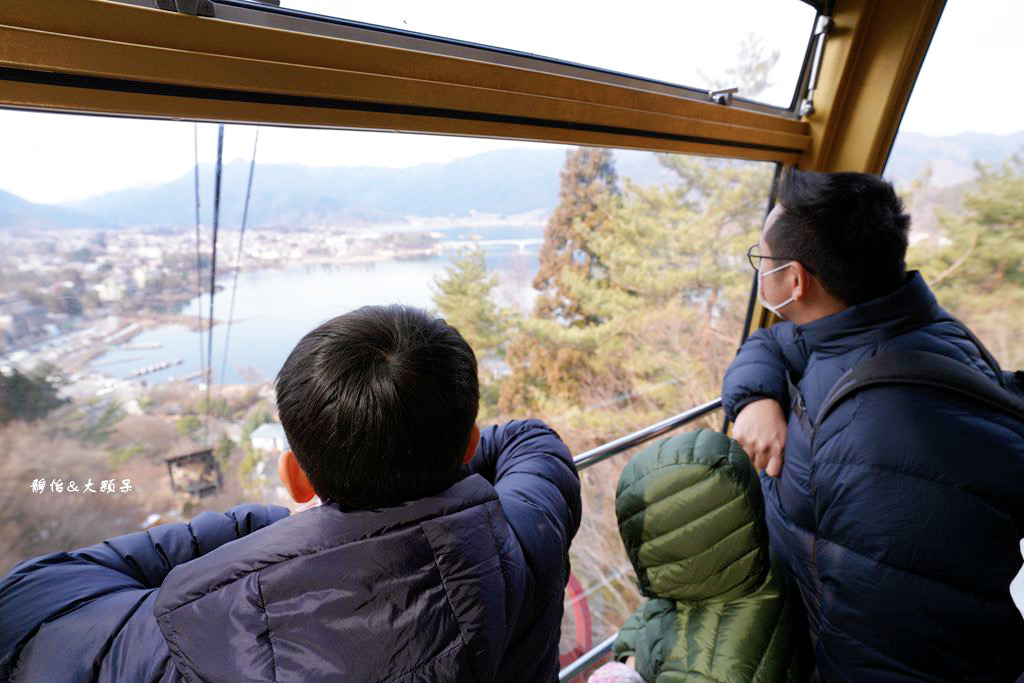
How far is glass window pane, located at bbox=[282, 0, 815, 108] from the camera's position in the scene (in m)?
1.19

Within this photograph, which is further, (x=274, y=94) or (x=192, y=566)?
(x=274, y=94)

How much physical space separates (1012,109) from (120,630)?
3.70 m

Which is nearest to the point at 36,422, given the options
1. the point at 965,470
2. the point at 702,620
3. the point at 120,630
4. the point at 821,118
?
the point at 120,630

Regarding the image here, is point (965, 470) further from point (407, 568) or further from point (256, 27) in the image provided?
point (256, 27)

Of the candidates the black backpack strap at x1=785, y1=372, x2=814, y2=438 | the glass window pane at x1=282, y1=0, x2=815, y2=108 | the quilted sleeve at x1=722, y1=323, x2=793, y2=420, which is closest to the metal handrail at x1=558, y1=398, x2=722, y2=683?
the quilted sleeve at x1=722, y1=323, x2=793, y2=420

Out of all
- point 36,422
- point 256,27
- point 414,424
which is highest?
point 256,27

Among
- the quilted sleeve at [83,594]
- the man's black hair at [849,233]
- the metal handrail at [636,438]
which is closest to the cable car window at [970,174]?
the man's black hair at [849,233]

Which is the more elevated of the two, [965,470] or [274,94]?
[274,94]

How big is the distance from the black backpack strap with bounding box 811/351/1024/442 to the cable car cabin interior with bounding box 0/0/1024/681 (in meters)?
0.76

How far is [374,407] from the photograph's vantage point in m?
0.58

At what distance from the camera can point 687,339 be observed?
10.4ft

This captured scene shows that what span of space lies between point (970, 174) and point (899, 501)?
274 cm

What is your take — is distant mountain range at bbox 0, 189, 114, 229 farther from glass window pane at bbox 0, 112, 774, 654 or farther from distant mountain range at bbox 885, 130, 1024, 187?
distant mountain range at bbox 885, 130, 1024, 187

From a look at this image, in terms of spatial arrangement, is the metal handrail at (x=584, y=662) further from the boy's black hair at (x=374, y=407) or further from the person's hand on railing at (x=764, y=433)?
the boy's black hair at (x=374, y=407)
